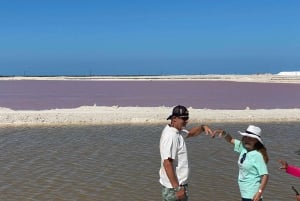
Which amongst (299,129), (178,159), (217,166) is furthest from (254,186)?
(299,129)

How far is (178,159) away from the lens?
5.09 metres

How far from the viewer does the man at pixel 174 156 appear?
490 centimetres

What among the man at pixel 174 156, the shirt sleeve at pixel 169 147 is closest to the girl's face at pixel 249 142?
the man at pixel 174 156

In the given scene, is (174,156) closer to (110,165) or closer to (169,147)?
(169,147)

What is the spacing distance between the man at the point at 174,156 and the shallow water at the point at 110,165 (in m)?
3.33

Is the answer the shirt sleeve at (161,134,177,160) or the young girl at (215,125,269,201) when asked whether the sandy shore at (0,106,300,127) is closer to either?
the young girl at (215,125,269,201)

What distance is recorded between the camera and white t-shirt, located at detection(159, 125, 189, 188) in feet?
16.1

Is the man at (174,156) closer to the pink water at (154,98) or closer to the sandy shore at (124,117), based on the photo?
the sandy shore at (124,117)

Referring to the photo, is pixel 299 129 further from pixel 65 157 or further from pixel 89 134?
pixel 65 157

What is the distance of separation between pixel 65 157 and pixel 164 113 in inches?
372

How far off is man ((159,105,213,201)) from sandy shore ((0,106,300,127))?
14206 mm

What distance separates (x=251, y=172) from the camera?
514 cm

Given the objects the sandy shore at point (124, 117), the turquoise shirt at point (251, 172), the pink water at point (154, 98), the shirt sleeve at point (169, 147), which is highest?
the pink water at point (154, 98)

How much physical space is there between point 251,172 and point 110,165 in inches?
254
